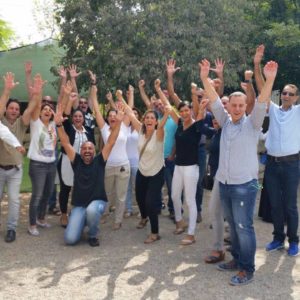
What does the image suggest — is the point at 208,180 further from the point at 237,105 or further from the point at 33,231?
the point at 33,231

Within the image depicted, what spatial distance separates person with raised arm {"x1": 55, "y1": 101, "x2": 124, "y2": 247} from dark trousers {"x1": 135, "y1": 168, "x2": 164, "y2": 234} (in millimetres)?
532

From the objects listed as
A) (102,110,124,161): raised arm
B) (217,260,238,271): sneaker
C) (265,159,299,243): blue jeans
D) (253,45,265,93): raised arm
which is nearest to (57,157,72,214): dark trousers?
(102,110,124,161): raised arm

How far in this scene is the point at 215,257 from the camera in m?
4.87

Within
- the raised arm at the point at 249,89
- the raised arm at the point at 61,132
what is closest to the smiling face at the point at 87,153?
the raised arm at the point at 61,132

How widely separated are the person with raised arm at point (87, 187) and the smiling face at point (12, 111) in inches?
23.4

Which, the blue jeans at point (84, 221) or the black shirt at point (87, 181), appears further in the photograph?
the black shirt at point (87, 181)

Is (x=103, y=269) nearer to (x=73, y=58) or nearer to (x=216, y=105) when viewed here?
(x=216, y=105)

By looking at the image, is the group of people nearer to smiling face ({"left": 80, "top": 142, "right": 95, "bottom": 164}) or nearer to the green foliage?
smiling face ({"left": 80, "top": 142, "right": 95, "bottom": 164})

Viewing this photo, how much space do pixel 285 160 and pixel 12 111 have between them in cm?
352

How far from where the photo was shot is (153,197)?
562cm

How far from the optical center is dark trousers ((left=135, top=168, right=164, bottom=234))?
5.60 m

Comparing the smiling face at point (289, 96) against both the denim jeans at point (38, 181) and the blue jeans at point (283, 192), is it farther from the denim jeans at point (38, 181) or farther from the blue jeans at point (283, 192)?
the denim jeans at point (38, 181)

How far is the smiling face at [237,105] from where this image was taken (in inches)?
162

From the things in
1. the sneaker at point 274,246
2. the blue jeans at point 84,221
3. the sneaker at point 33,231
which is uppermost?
the blue jeans at point 84,221
